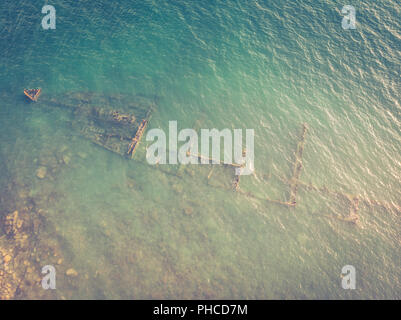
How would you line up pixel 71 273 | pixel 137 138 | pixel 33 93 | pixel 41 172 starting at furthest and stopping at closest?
1. pixel 33 93
2. pixel 137 138
3. pixel 41 172
4. pixel 71 273

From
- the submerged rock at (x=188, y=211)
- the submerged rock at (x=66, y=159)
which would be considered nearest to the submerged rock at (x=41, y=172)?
the submerged rock at (x=66, y=159)

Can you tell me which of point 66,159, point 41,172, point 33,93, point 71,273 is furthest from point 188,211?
point 33,93

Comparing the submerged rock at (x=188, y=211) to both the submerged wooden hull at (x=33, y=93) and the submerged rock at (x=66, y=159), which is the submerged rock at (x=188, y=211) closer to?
the submerged rock at (x=66, y=159)

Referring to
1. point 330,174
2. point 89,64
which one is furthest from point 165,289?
point 89,64

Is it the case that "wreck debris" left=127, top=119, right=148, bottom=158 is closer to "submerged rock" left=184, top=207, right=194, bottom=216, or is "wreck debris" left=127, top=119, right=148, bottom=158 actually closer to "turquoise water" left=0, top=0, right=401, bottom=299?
"turquoise water" left=0, top=0, right=401, bottom=299

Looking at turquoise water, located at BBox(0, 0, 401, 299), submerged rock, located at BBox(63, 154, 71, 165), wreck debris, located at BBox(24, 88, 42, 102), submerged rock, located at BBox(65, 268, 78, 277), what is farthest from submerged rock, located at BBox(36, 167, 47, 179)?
submerged rock, located at BBox(65, 268, 78, 277)

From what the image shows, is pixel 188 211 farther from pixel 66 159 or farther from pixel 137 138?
pixel 66 159
